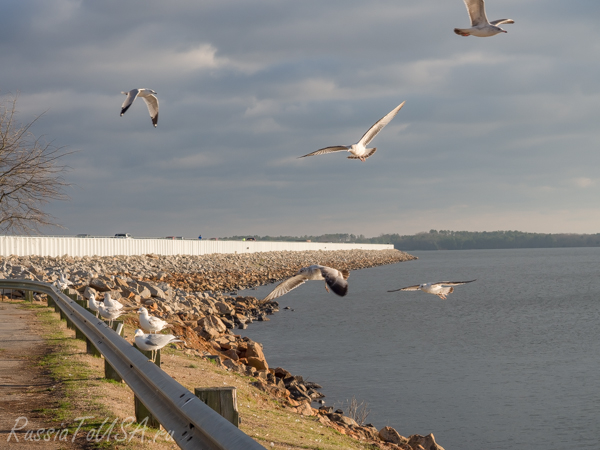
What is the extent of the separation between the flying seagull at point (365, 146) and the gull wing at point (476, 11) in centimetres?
152

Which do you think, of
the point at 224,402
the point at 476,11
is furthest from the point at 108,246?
the point at 224,402

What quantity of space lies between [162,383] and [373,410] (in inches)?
443

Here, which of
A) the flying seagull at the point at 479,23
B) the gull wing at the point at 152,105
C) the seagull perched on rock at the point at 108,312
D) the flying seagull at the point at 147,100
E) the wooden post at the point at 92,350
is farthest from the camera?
the gull wing at the point at 152,105

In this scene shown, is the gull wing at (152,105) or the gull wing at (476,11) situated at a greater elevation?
the gull wing at (152,105)

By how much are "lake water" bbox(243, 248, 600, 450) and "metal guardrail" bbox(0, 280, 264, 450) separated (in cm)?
887

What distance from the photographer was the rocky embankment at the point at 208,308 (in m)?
11.6

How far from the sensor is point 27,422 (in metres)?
6.02

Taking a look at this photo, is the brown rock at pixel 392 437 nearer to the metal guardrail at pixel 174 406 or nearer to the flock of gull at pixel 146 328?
the flock of gull at pixel 146 328

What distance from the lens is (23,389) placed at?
24.7 feet

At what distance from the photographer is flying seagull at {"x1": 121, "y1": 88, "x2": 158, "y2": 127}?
37.8ft

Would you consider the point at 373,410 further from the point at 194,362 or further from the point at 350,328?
the point at 350,328

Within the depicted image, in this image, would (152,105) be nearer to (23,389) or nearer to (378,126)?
(378,126)

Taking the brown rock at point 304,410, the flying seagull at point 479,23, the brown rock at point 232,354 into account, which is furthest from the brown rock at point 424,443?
the flying seagull at point 479,23

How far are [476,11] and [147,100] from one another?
853cm
